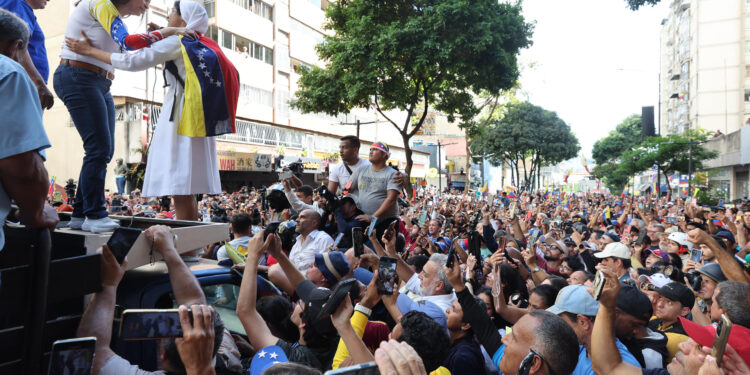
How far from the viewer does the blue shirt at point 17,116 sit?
1898 mm

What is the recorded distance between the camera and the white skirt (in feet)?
12.8

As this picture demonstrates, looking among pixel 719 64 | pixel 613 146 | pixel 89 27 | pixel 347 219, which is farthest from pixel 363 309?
pixel 613 146

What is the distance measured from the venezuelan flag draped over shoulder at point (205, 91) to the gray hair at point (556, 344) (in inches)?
97.3

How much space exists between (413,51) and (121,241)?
1250cm

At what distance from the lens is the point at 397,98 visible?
48.9ft

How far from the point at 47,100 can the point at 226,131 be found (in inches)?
45.4

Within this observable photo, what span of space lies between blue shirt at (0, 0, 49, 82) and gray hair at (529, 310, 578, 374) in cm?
332

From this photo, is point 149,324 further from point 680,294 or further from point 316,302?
point 680,294

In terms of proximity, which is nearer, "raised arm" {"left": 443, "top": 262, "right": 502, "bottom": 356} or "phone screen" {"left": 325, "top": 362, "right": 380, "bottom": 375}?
"phone screen" {"left": 325, "top": 362, "right": 380, "bottom": 375}

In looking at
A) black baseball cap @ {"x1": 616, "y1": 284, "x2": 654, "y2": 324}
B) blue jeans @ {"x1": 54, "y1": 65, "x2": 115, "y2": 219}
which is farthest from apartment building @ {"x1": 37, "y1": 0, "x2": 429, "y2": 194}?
black baseball cap @ {"x1": 616, "y1": 284, "x2": 654, "y2": 324}

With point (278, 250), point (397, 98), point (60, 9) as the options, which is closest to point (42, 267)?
point (278, 250)

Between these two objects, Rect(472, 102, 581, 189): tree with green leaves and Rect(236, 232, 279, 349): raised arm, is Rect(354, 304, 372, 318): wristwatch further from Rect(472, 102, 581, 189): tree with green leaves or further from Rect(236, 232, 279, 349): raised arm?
Rect(472, 102, 581, 189): tree with green leaves

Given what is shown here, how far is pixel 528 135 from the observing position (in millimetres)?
47031

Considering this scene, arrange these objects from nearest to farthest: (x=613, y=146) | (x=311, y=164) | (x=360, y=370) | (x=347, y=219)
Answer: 1. (x=360, y=370)
2. (x=347, y=219)
3. (x=311, y=164)
4. (x=613, y=146)
